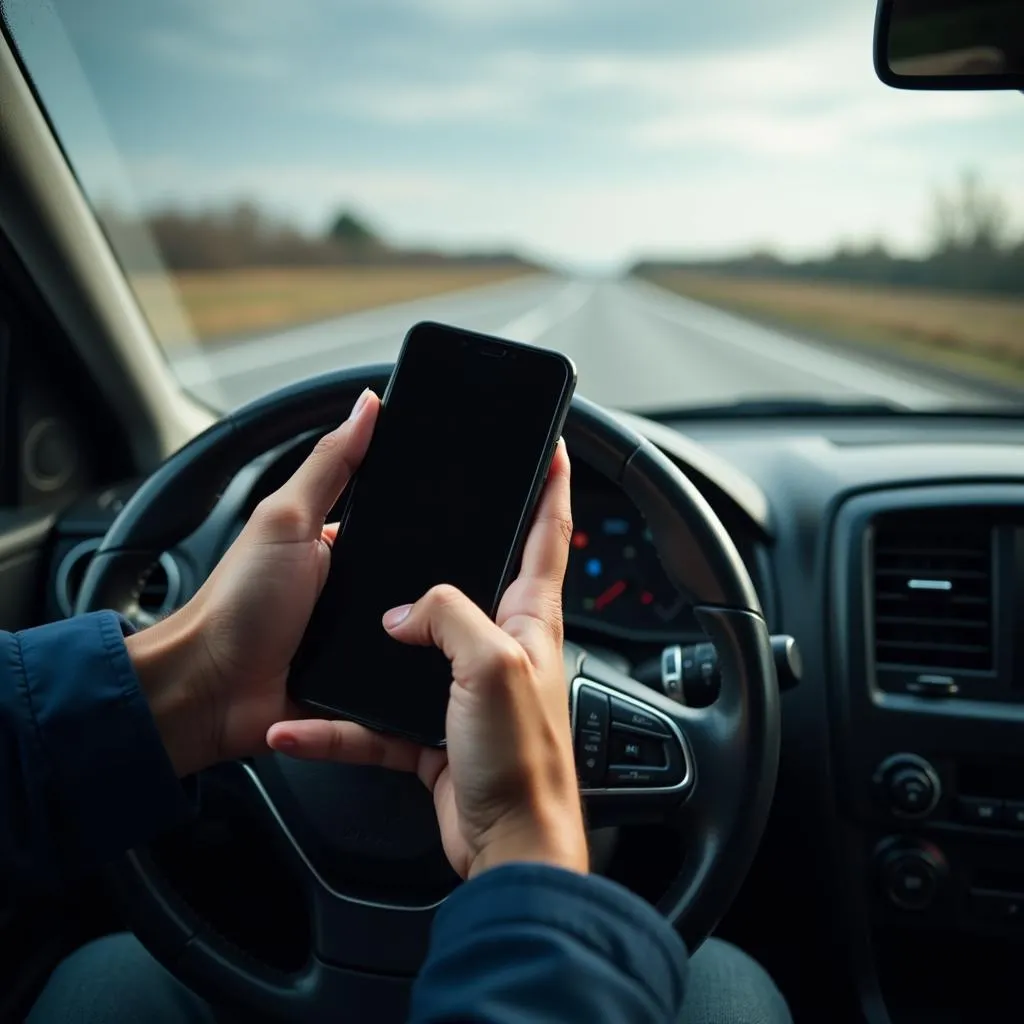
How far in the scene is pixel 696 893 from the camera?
1.74 m

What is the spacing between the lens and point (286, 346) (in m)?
7.19

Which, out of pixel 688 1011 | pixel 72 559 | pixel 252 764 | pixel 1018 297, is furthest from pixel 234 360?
pixel 688 1011

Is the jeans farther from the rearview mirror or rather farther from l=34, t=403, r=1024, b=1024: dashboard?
the rearview mirror

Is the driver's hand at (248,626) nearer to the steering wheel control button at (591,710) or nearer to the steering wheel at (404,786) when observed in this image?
the steering wheel at (404,786)

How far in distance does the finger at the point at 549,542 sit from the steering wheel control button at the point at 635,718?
45 centimetres

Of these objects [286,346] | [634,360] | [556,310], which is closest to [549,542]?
[634,360]

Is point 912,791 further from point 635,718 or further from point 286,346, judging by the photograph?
point 286,346

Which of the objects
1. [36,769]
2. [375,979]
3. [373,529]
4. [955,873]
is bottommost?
[955,873]

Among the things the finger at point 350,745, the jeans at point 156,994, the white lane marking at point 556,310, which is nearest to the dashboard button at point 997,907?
the jeans at point 156,994

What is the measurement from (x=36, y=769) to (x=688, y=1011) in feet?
3.77

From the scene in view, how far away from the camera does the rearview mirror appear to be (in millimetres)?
1829

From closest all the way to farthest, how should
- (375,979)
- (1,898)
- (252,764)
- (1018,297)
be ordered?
(1,898), (375,979), (252,764), (1018,297)

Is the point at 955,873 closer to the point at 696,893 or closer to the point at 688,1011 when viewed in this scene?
the point at 688,1011

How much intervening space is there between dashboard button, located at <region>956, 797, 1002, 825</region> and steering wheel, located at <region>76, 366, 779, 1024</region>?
82cm
